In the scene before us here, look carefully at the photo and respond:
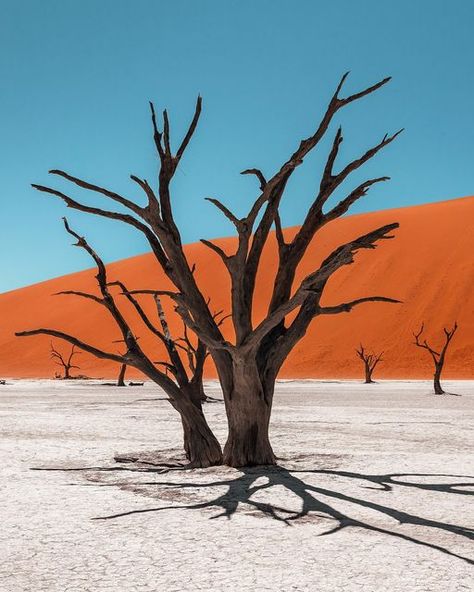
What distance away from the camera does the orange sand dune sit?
51062mm

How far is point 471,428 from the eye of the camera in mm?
12906

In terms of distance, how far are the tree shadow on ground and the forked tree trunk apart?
276 mm

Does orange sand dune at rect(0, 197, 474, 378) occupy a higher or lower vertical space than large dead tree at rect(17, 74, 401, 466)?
higher

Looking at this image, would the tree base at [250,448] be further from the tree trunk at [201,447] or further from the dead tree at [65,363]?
the dead tree at [65,363]

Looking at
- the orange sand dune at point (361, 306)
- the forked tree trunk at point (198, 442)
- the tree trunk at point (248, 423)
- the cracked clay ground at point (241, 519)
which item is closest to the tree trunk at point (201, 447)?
the forked tree trunk at point (198, 442)

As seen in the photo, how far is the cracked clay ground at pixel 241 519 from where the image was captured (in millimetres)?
4125

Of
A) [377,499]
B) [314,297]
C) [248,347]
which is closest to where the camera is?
[377,499]

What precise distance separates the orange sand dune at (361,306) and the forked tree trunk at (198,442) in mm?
39490

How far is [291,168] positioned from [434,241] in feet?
195

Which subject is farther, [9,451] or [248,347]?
[9,451]

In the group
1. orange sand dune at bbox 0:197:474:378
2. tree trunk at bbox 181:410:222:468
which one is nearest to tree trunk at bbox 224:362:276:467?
tree trunk at bbox 181:410:222:468

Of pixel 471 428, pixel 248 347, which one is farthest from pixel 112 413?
pixel 248 347

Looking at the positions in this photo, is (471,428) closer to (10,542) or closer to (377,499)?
(377,499)

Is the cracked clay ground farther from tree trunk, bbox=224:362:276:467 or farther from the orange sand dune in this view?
the orange sand dune
